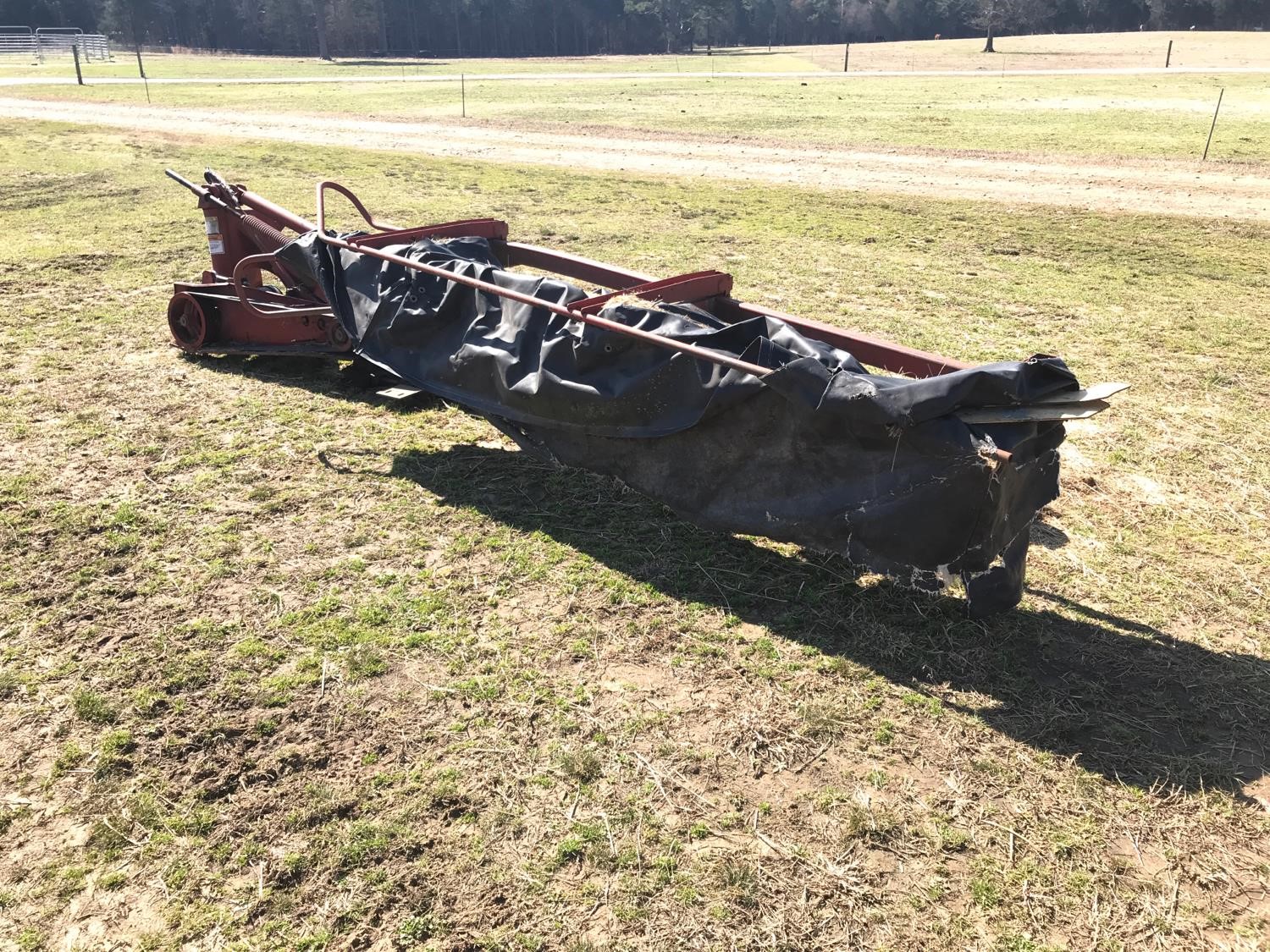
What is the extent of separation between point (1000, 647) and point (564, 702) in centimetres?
199

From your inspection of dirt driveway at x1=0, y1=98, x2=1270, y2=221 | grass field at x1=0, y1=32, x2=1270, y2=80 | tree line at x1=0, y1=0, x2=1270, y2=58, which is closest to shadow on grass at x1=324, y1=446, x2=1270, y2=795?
dirt driveway at x1=0, y1=98, x2=1270, y2=221

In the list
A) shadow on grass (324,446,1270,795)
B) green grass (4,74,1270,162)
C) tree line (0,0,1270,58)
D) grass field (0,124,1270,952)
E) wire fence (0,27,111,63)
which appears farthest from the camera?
tree line (0,0,1270,58)

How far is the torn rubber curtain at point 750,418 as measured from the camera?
4.05m

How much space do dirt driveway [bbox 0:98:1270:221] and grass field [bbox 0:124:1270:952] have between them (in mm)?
9054

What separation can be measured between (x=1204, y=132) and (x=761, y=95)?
1707cm

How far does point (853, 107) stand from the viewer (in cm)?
2983

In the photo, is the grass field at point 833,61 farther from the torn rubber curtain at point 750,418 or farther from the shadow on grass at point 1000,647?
the shadow on grass at point 1000,647

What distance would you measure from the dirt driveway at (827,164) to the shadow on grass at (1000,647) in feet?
38.9

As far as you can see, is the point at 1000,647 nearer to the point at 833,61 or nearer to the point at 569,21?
the point at 833,61

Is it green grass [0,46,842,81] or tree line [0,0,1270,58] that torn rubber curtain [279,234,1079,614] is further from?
tree line [0,0,1270,58]

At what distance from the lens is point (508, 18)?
8412 cm

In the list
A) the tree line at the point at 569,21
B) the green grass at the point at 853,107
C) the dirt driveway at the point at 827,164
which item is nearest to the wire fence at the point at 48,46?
the tree line at the point at 569,21

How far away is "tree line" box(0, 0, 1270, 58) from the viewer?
247ft

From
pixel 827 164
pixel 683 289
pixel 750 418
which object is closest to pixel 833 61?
pixel 827 164
